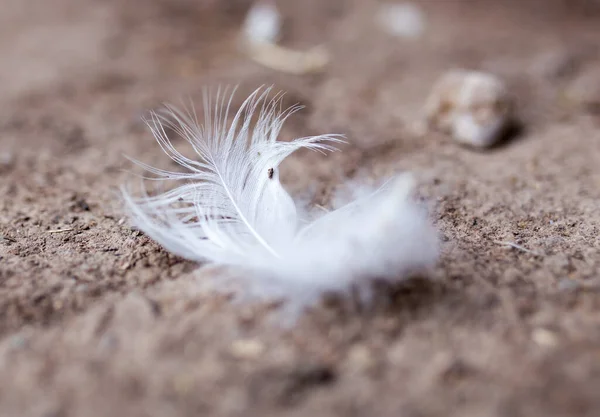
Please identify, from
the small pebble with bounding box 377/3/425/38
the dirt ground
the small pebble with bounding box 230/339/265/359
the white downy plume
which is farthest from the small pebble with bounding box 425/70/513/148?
the small pebble with bounding box 230/339/265/359

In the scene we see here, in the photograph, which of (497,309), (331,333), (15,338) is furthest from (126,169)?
(497,309)

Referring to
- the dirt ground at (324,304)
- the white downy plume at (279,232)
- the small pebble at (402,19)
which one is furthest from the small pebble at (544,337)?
the small pebble at (402,19)

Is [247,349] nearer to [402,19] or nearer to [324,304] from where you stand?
[324,304]

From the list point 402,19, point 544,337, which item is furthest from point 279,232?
point 402,19

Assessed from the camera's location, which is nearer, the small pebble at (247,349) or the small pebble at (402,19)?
the small pebble at (247,349)

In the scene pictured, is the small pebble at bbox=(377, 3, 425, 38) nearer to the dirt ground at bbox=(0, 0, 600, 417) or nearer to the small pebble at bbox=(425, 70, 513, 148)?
the dirt ground at bbox=(0, 0, 600, 417)

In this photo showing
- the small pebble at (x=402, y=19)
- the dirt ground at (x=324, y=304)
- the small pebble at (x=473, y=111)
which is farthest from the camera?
the small pebble at (x=402, y=19)

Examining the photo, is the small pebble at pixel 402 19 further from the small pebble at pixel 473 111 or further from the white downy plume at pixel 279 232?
the white downy plume at pixel 279 232
